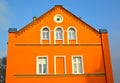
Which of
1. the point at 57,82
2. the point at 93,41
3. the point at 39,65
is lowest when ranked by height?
the point at 57,82

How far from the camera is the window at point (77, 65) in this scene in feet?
84.5

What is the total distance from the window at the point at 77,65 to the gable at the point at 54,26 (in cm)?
214

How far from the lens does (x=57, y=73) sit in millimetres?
25422

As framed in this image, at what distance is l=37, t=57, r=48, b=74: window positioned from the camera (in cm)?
2548

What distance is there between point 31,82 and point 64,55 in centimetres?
445

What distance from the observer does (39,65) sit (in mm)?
Result: 25734

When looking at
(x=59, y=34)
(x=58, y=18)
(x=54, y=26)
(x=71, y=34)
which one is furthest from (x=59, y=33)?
(x=58, y=18)

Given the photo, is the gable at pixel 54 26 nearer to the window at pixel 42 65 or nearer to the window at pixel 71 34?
the window at pixel 71 34

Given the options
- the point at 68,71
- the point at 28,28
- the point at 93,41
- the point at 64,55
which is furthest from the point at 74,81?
the point at 28,28

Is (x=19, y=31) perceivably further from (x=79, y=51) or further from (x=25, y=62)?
(x=79, y=51)

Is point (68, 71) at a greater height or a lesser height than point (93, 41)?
lesser

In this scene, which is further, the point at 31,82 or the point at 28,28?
the point at 28,28

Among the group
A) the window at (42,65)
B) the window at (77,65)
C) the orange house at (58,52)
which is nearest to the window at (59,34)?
the orange house at (58,52)

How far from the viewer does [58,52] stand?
26203 mm
